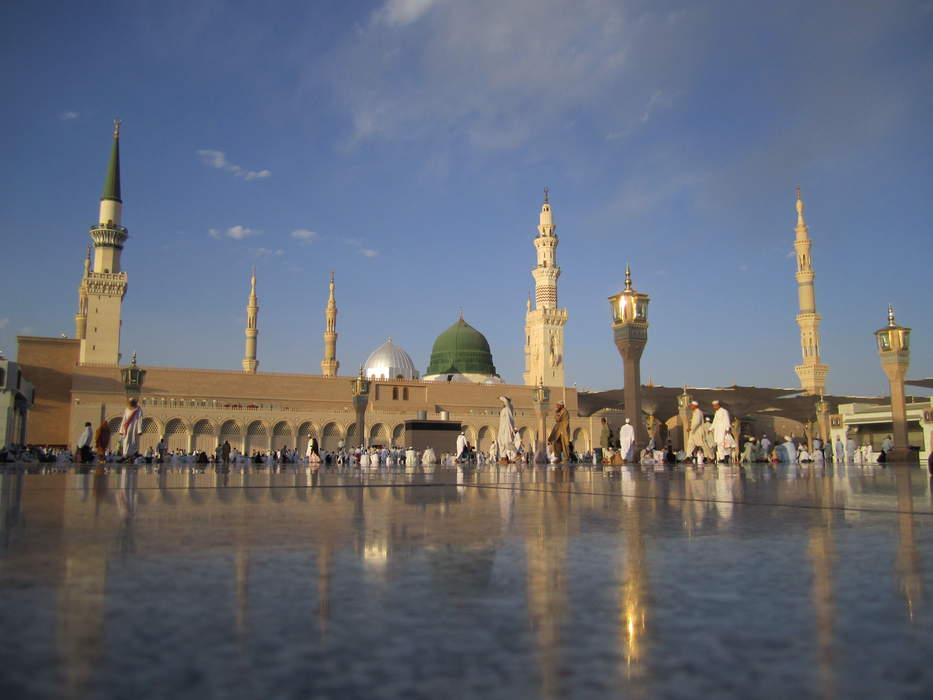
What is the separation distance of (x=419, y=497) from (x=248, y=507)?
0.85 m

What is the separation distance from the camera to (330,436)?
133 ft

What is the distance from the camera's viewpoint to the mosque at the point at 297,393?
1371 inches

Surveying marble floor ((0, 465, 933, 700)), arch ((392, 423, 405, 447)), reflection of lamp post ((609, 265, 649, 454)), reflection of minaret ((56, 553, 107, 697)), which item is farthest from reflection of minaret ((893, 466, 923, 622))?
arch ((392, 423, 405, 447))

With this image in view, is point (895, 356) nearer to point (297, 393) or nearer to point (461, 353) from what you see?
point (297, 393)

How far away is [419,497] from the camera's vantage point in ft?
10.7

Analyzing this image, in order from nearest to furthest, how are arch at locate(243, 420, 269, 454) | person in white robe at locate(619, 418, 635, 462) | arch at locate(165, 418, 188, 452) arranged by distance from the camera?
person in white robe at locate(619, 418, 635, 462), arch at locate(165, 418, 188, 452), arch at locate(243, 420, 269, 454)

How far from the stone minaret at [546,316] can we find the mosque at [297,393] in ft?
0.22

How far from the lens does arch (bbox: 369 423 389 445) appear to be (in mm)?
40625

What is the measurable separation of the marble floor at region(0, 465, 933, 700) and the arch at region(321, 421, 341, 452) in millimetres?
39370

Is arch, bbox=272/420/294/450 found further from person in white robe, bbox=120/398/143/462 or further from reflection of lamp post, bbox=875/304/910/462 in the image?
reflection of lamp post, bbox=875/304/910/462

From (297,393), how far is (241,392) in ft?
9.79

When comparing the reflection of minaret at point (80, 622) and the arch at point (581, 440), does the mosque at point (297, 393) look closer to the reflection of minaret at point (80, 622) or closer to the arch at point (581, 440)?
the arch at point (581, 440)

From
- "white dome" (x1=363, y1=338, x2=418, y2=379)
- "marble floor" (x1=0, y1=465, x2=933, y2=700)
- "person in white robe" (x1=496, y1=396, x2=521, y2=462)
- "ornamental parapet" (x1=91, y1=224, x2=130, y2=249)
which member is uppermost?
"ornamental parapet" (x1=91, y1=224, x2=130, y2=249)

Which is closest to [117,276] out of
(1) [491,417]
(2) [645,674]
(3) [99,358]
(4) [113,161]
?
(3) [99,358]
